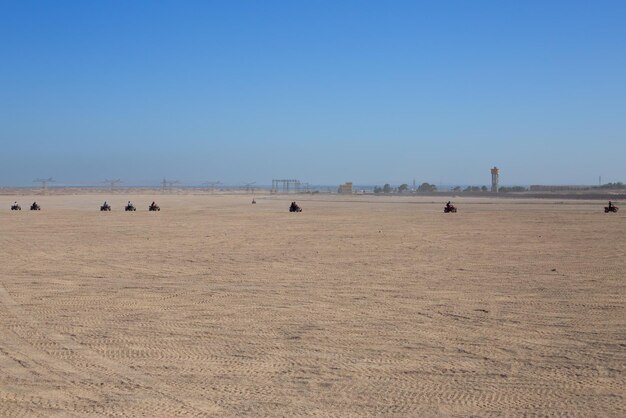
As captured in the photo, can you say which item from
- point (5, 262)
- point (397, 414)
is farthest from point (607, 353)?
point (5, 262)

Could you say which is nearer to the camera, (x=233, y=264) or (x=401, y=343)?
(x=401, y=343)

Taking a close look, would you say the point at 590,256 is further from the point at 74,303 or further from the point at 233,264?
the point at 74,303

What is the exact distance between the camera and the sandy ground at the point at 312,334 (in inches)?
223

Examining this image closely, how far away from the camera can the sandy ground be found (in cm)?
566

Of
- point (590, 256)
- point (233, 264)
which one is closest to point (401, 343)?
point (233, 264)

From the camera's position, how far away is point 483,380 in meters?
6.19

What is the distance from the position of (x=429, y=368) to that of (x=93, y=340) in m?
3.71

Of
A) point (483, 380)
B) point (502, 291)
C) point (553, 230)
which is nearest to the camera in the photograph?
point (483, 380)

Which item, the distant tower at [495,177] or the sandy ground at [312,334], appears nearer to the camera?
the sandy ground at [312,334]

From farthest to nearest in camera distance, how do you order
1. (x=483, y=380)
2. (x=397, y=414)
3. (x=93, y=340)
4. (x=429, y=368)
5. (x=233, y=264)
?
(x=233, y=264) → (x=93, y=340) → (x=429, y=368) → (x=483, y=380) → (x=397, y=414)

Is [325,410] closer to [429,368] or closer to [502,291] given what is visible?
[429,368]

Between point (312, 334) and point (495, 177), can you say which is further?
point (495, 177)

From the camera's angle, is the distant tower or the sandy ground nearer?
the sandy ground

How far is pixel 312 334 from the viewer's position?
7977 millimetres
